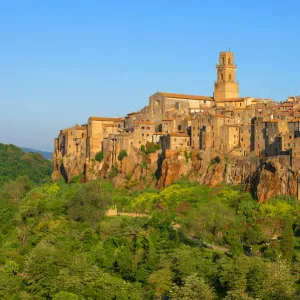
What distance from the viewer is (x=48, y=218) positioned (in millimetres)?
68500

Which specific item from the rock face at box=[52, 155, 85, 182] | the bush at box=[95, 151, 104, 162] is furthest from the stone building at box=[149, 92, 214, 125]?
the rock face at box=[52, 155, 85, 182]

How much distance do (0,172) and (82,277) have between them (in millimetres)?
79319

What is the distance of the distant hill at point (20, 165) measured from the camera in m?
122

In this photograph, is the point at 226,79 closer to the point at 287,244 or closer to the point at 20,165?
the point at 287,244

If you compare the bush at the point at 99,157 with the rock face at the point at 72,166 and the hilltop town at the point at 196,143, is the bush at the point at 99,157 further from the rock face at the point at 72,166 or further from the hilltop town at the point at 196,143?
the rock face at the point at 72,166

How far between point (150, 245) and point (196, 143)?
20788 mm

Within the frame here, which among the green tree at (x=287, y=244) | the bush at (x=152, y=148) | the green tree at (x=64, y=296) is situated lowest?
the green tree at (x=64, y=296)

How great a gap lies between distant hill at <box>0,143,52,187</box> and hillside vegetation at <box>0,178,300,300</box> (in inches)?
1585

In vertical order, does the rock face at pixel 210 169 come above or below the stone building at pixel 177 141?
below

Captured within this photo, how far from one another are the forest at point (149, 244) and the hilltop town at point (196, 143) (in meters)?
1.98

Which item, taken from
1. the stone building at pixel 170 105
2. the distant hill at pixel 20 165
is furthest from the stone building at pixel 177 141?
the distant hill at pixel 20 165

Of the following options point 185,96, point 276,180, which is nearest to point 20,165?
point 185,96

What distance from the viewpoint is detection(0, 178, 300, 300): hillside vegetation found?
150 ft

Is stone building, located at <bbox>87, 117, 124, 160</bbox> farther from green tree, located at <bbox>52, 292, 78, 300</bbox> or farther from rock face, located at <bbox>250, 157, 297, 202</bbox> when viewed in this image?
green tree, located at <bbox>52, 292, 78, 300</bbox>
